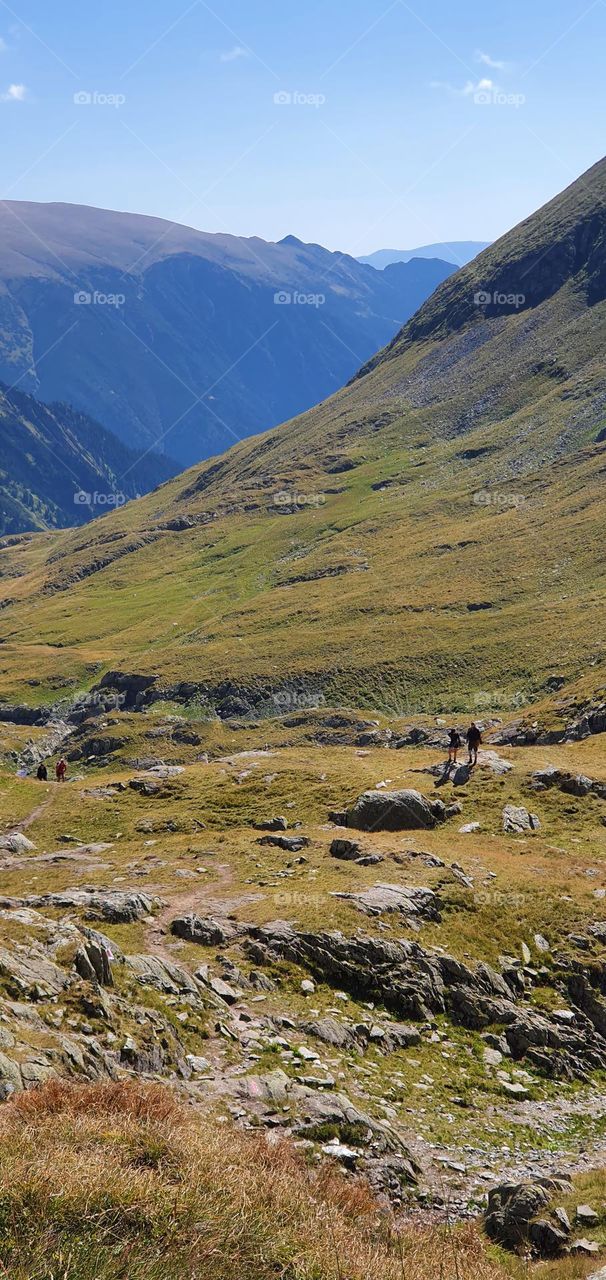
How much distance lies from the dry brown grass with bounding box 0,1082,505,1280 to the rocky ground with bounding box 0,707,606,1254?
10.2 ft

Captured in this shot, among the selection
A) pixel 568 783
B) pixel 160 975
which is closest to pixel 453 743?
pixel 568 783

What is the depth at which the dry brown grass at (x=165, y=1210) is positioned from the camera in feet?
34.0

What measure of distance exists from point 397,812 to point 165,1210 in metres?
34.3

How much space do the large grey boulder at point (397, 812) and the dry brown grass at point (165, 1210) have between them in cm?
3049

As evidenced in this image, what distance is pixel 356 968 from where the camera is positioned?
90.0 ft

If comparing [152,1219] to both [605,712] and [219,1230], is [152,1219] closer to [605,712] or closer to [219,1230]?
[219,1230]

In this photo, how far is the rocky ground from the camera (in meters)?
19.1

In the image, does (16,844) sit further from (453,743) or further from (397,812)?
(453,743)

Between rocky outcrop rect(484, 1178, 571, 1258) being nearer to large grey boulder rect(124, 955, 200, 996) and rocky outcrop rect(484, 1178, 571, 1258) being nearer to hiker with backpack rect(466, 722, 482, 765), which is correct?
large grey boulder rect(124, 955, 200, 996)

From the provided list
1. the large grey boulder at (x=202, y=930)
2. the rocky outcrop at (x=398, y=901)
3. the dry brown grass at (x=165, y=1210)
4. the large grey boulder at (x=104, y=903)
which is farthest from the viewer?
the rocky outcrop at (x=398, y=901)

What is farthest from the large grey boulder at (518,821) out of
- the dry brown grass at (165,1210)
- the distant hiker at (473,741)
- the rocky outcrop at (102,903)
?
the dry brown grass at (165,1210)

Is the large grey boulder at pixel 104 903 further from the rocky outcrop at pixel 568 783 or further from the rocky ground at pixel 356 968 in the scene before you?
the rocky outcrop at pixel 568 783

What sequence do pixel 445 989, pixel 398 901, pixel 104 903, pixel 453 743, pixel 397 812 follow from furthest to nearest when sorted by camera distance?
1. pixel 453 743
2. pixel 397 812
3. pixel 398 901
4. pixel 104 903
5. pixel 445 989

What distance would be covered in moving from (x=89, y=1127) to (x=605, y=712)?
58.0 meters
